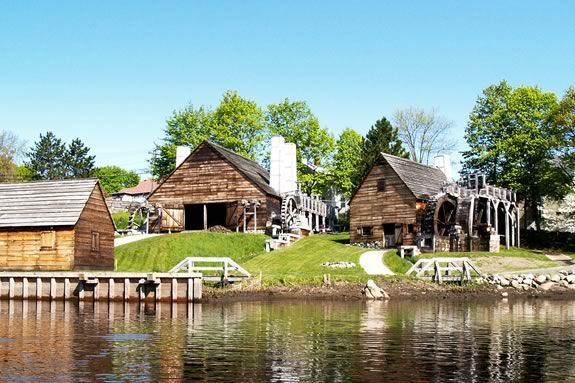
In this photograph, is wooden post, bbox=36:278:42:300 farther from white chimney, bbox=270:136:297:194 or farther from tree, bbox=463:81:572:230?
tree, bbox=463:81:572:230

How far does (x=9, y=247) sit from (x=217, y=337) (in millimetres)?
28946

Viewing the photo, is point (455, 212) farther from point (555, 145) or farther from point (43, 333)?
point (43, 333)

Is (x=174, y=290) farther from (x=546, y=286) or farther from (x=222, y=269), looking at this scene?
(x=546, y=286)

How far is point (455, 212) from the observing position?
2562 inches

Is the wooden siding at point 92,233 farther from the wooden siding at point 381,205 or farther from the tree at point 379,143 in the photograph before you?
the tree at point 379,143

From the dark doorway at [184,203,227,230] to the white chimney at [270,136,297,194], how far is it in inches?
228

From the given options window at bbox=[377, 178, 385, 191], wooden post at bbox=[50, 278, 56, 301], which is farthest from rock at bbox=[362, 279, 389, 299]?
window at bbox=[377, 178, 385, 191]

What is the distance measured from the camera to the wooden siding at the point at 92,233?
4953cm

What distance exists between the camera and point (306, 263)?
53781mm

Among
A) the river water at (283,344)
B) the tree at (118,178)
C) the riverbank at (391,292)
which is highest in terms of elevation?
the tree at (118,178)

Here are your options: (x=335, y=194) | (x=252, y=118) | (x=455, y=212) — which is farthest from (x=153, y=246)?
(x=335, y=194)

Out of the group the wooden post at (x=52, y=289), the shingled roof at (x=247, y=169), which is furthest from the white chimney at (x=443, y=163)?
the wooden post at (x=52, y=289)

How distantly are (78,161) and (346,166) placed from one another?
55013 mm

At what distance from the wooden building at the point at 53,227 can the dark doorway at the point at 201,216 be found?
23169mm
